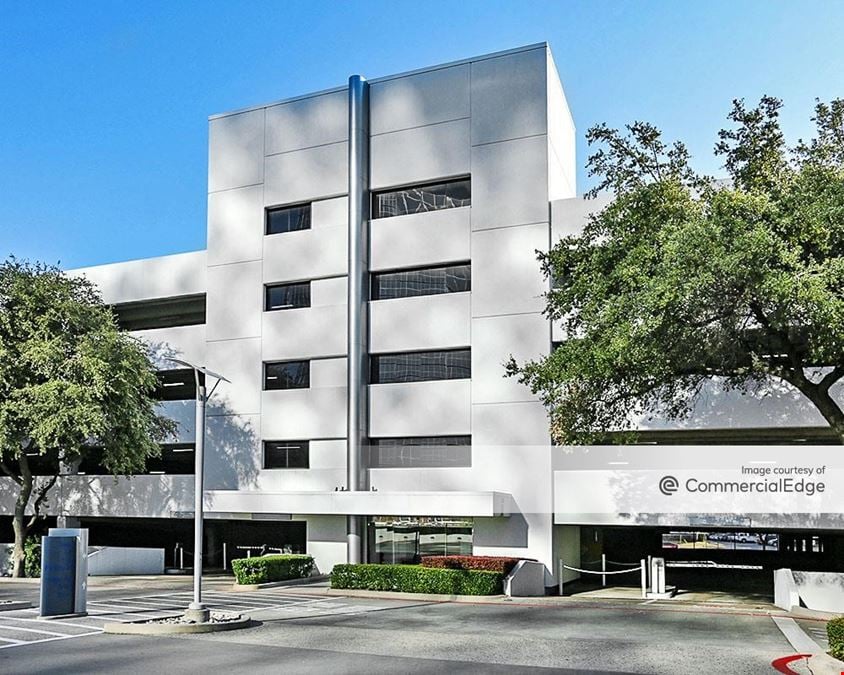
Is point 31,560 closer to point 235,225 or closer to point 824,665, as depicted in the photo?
point 235,225

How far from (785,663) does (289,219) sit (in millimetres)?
24067

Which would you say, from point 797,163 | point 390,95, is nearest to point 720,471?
point 797,163

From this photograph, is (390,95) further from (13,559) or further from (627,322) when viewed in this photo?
(13,559)

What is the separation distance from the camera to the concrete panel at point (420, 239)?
32.1 metres

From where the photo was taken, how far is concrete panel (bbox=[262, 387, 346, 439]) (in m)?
33.2

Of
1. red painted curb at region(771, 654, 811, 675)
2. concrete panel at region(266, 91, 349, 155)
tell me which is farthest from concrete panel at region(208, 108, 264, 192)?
red painted curb at region(771, 654, 811, 675)

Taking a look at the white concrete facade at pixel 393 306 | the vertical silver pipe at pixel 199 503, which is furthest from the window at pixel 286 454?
the vertical silver pipe at pixel 199 503

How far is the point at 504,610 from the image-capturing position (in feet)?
80.9

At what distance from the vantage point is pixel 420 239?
3262 cm

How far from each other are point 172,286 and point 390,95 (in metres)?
11.4

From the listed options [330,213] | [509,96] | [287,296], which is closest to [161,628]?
[287,296]

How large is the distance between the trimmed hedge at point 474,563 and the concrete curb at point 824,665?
509 inches

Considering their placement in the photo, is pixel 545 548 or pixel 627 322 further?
pixel 545 548

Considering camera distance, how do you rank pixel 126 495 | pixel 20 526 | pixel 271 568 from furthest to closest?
1. pixel 126 495
2. pixel 20 526
3. pixel 271 568
